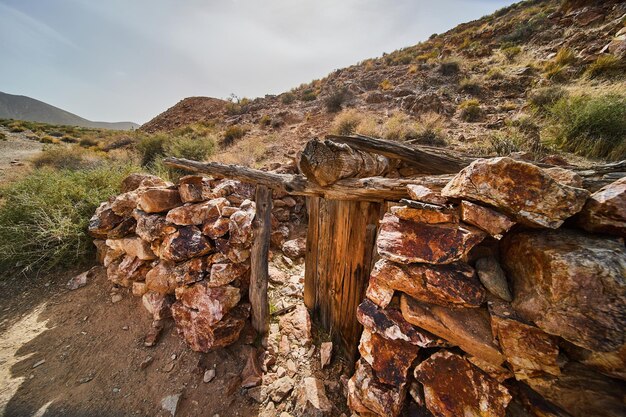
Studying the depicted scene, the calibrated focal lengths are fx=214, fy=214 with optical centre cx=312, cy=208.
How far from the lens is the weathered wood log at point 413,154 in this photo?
7.38ft

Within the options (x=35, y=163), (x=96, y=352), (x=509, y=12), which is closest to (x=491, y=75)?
(x=509, y=12)

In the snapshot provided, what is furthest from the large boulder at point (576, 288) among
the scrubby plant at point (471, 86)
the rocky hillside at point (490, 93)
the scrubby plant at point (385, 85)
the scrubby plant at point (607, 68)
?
the scrubby plant at point (385, 85)

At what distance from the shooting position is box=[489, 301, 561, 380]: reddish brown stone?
1029 millimetres

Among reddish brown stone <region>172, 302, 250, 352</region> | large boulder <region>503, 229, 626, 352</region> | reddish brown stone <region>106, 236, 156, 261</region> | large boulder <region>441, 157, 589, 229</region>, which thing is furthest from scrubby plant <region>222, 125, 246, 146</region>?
large boulder <region>503, 229, 626, 352</region>

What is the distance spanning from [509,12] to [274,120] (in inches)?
674

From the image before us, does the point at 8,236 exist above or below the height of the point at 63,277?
above

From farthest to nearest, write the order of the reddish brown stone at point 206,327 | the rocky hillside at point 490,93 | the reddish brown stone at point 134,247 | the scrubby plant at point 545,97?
the scrubby plant at point 545,97, the rocky hillside at point 490,93, the reddish brown stone at point 134,247, the reddish brown stone at point 206,327

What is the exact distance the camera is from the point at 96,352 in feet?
9.35

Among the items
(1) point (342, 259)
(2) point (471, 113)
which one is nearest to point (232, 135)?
(2) point (471, 113)

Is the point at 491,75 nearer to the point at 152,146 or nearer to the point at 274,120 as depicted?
the point at 274,120

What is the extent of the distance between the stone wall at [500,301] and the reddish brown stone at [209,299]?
1841 millimetres

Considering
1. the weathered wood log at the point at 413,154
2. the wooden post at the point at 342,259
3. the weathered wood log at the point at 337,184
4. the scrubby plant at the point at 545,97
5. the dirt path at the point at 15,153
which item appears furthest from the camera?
the dirt path at the point at 15,153

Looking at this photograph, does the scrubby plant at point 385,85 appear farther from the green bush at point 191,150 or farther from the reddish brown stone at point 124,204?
the reddish brown stone at point 124,204

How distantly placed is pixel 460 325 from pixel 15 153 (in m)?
21.3
